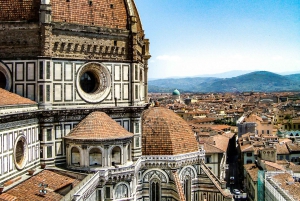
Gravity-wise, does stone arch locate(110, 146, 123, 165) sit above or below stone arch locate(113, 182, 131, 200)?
above

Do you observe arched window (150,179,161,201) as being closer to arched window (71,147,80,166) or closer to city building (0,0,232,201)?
city building (0,0,232,201)

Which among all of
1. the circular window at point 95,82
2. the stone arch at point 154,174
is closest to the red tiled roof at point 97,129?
the circular window at point 95,82

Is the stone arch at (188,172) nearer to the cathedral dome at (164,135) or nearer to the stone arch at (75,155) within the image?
the cathedral dome at (164,135)

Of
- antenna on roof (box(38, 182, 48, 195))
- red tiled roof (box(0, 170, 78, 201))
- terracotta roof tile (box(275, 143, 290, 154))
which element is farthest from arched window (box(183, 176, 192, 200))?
terracotta roof tile (box(275, 143, 290, 154))

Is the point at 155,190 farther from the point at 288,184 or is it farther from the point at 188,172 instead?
the point at 288,184

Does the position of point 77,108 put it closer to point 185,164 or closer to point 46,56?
point 46,56

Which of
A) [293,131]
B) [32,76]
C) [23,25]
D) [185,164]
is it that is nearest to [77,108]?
[32,76]

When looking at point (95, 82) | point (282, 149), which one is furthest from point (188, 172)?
point (282, 149)
